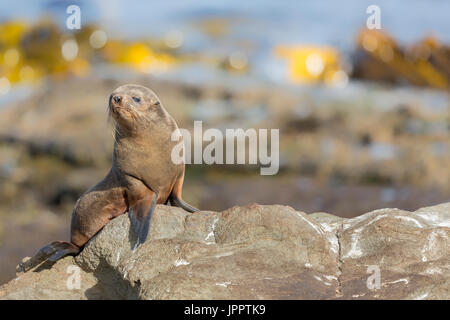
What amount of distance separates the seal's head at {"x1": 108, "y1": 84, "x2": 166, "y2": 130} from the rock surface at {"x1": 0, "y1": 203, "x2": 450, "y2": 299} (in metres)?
0.91

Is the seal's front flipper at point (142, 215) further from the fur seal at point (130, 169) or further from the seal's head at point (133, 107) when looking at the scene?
the seal's head at point (133, 107)

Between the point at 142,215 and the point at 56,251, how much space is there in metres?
1.02

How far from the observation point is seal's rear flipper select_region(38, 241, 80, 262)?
5898mm

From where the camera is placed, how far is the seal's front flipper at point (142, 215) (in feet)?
17.5

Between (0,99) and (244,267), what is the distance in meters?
19.9

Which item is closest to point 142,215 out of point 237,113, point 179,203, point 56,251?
point 179,203

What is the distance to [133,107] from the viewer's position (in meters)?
6.04

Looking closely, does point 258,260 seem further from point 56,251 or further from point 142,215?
point 56,251

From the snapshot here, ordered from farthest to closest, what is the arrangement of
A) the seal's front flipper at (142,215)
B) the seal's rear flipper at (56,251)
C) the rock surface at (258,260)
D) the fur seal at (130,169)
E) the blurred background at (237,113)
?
1. the blurred background at (237,113)
2. the fur seal at (130,169)
3. the seal's rear flipper at (56,251)
4. the seal's front flipper at (142,215)
5. the rock surface at (258,260)

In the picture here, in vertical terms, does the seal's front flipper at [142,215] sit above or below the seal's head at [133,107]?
below

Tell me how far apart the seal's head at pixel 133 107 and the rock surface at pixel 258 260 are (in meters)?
0.91

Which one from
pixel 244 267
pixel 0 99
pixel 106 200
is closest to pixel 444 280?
pixel 244 267

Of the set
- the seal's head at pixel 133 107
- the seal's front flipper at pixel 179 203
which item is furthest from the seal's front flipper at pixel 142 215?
the seal's head at pixel 133 107
